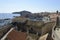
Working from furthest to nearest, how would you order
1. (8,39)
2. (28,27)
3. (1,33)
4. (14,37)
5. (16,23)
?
1. (16,23)
2. (28,27)
3. (1,33)
4. (14,37)
5. (8,39)

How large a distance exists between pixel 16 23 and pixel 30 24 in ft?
A: 11.6

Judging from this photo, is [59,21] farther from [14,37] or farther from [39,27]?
[14,37]

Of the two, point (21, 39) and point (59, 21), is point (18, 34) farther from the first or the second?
point (59, 21)

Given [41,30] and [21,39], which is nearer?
[21,39]

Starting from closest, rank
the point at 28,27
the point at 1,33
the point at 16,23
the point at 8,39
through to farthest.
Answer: the point at 8,39
the point at 1,33
the point at 28,27
the point at 16,23

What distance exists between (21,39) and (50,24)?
1338 cm

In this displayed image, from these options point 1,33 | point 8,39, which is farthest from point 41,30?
point 8,39

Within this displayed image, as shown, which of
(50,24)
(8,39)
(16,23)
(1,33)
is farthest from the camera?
(16,23)

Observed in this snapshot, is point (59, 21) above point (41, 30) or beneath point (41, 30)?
above

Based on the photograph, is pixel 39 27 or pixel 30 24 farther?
pixel 30 24

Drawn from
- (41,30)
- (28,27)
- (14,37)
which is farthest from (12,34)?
(28,27)

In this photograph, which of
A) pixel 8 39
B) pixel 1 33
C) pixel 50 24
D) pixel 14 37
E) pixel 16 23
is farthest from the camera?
pixel 16 23

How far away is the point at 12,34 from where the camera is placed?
12.6 metres

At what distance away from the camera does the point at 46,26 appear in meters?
25.8
